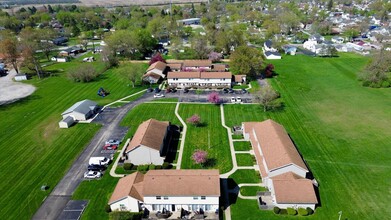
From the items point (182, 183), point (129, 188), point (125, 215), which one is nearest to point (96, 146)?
point (129, 188)

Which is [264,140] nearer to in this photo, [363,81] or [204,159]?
[204,159]

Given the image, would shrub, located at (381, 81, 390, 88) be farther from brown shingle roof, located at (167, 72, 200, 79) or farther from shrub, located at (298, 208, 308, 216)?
shrub, located at (298, 208, 308, 216)

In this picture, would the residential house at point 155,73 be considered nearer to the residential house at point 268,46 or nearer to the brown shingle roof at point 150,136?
the brown shingle roof at point 150,136

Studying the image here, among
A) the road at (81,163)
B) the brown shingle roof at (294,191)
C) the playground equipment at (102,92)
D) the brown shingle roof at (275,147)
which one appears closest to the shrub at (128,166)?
the road at (81,163)

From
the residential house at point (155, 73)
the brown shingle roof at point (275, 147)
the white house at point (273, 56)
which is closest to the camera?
the brown shingle roof at point (275, 147)

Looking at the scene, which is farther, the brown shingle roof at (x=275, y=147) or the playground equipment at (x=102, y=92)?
the playground equipment at (x=102, y=92)

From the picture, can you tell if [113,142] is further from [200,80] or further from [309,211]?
[200,80]

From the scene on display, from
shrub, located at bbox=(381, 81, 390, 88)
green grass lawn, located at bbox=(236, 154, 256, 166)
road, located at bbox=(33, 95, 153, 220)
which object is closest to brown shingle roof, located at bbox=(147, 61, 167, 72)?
road, located at bbox=(33, 95, 153, 220)
